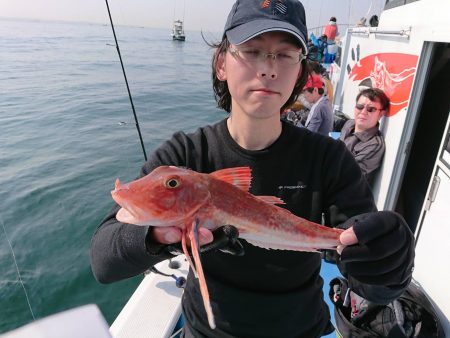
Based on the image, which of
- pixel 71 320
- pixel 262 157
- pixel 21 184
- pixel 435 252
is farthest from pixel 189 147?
pixel 21 184

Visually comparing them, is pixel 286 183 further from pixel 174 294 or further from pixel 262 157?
pixel 174 294

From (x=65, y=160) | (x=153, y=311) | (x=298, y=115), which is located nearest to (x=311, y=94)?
(x=298, y=115)

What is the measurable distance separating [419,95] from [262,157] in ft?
11.0

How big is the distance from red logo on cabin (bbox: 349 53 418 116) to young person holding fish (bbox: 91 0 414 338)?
3291 millimetres

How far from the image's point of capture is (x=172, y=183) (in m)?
1.44

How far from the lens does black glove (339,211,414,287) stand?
5.07 feet

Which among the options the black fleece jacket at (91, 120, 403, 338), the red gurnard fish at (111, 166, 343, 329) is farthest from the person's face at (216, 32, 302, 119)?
the red gurnard fish at (111, 166, 343, 329)

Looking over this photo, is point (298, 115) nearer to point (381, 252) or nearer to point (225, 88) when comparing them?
point (225, 88)

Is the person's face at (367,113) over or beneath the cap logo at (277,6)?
beneath

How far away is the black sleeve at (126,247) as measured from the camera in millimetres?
1443

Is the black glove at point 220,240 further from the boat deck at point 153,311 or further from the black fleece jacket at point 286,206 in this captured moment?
the boat deck at point 153,311

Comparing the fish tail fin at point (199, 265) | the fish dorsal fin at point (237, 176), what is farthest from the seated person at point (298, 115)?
the fish tail fin at point (199, 265)

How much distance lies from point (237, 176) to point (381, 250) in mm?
783

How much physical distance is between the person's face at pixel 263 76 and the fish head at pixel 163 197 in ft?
1.72
